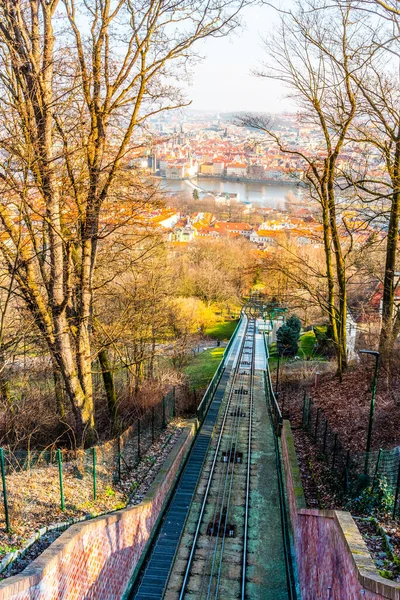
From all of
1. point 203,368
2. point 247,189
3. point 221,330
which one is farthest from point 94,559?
point 247,189

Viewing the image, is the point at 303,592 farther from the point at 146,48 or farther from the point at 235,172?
the point at 235,172

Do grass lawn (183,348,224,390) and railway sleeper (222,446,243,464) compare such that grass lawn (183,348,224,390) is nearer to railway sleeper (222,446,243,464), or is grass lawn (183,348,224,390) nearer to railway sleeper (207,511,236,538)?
railway sleeper (222,446,243,464)

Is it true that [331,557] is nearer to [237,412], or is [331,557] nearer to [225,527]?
[225,527]

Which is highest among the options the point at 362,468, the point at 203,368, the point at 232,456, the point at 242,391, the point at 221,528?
the point at 362,468

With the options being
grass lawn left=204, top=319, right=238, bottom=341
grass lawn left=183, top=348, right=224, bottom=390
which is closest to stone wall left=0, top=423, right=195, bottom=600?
grass lawn left=183, top=348, right=224, bottom=390

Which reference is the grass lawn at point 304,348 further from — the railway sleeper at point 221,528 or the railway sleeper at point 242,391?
the railway sleeper at point 221,528

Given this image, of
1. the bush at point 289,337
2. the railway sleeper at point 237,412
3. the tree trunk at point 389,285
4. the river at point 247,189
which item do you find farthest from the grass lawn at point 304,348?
Answer: the river at point 247,189
